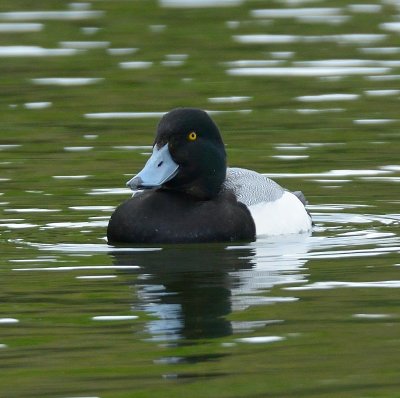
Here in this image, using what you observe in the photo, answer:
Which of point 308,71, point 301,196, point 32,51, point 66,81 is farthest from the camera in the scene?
point 32,51

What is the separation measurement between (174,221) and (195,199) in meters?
0.35

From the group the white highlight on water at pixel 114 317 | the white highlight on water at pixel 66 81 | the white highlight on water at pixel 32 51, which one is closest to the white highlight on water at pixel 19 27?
the white highlight on water at pixel 32 51

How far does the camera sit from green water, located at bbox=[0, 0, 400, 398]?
729 cm

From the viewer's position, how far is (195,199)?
10984 mm

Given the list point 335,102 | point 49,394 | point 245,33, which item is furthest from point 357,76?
point 49,394

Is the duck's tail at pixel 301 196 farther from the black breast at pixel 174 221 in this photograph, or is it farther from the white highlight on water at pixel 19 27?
the white highlight on water at pixel 19 27

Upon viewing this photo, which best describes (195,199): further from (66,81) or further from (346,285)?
(66,81)

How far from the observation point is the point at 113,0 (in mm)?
22406

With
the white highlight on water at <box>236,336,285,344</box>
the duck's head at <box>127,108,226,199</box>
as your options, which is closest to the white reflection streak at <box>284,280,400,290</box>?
the white highlight on water at <box>236,336,285,344</box>

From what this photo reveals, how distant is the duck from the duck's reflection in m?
0.15

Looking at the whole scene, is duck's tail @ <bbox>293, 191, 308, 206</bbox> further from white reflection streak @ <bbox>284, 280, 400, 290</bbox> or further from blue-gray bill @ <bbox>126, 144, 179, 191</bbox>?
white reflection streak @ <bbox>284, 280, 400, 290</bbox>

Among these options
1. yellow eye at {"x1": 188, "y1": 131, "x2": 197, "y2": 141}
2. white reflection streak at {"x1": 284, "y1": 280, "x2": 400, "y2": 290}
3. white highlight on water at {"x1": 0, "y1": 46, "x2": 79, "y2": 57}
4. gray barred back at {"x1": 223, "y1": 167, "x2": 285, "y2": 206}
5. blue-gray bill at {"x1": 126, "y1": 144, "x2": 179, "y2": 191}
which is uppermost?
yellow eye at {"x1": 188, "y1": 131, "x2": 197, "y2": 141}

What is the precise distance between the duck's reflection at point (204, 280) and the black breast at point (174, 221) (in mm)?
100

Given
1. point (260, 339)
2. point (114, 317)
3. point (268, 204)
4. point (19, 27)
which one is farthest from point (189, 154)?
point (19, 27)
